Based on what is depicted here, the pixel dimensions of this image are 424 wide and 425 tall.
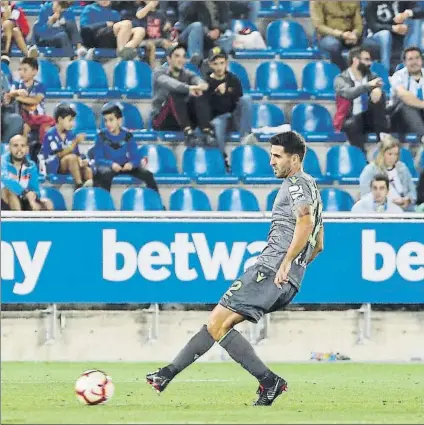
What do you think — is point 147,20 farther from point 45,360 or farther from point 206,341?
point 206,341

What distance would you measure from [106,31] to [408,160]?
3.81 meters

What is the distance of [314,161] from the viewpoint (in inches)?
533

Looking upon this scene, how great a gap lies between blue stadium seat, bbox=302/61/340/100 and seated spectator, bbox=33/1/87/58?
2.73 m

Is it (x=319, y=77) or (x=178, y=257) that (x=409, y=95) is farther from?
(x=178, y=257)

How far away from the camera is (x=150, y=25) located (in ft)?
46.8

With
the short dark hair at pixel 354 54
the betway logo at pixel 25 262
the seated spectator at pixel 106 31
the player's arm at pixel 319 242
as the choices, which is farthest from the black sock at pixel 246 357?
the seated spectator at pixel 106 31

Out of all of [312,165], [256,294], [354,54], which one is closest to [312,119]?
[312,165]

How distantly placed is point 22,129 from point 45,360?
297 centimetres

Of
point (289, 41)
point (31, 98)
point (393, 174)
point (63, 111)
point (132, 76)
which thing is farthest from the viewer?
point (289, 41)

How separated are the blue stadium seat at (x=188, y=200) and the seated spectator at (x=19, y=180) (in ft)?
4.28

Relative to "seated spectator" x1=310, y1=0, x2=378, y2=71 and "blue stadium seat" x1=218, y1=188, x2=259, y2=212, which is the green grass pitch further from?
"seated spectator" x1=310, y1=0, x2=378, y2=71

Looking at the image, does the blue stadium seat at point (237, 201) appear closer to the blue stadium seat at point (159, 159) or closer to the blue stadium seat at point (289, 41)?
the blue stadium seat at point (159, 159)

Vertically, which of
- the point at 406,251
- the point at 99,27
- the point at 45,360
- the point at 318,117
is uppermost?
the point at 99,27

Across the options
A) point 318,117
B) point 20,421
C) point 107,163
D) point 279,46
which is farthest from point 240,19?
point 20,421
